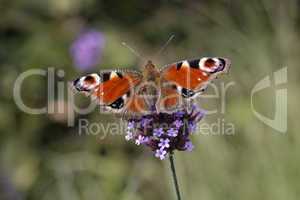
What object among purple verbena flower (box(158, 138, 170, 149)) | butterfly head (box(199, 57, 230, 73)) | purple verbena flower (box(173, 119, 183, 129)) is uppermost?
butterfly head (box(199, 57, 230, 73))

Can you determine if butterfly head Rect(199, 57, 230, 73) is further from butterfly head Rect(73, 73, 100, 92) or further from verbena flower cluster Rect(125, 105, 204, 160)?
butterfly head Rect(73, 73, 100, 92)

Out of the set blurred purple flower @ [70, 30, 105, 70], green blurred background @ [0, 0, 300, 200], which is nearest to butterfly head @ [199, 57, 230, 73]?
green blurred background @ [0, 0, 300, 200]

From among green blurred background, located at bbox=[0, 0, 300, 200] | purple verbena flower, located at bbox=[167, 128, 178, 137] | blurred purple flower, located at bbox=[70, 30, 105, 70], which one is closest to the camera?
purple verbena flower, located at bbox=[167, 128, 178, 137]

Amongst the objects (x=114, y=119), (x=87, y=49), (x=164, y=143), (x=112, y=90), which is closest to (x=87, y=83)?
(x=112, y=90)

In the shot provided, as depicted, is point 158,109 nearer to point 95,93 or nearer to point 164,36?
point 95,93

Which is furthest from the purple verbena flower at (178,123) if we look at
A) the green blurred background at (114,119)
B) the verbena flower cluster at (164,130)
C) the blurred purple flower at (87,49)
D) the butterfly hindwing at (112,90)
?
the blurred purple flower at (87,49)

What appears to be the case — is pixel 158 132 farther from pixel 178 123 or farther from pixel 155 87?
pixel 155 87
